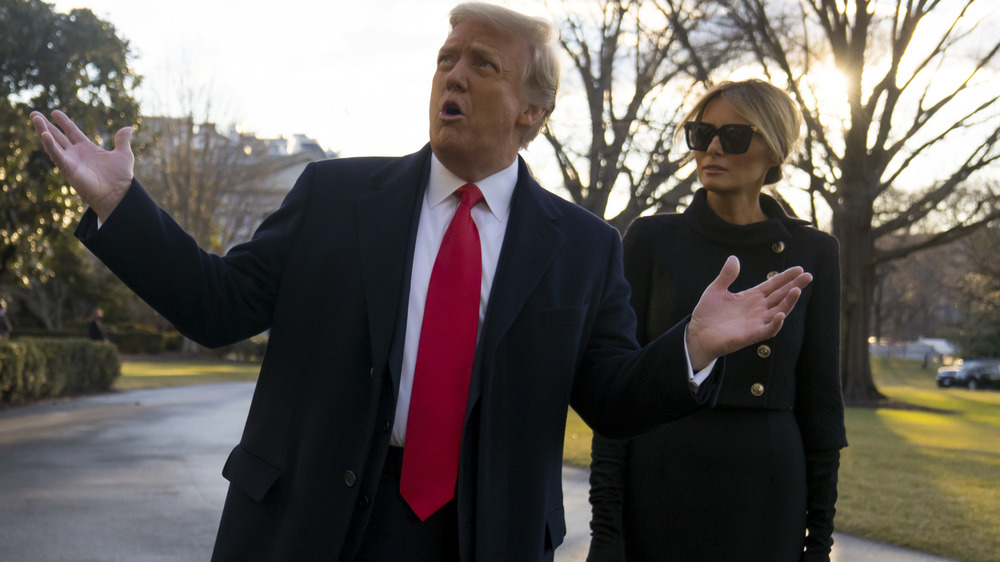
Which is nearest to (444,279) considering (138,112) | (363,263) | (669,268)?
(363,263)

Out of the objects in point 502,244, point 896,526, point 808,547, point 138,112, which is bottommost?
point 896,526

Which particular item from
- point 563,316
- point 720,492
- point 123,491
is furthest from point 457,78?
point 123,491

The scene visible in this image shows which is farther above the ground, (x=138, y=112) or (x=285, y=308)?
(x=138, y=112)

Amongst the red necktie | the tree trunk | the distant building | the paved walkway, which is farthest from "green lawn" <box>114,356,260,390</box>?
the red necktie

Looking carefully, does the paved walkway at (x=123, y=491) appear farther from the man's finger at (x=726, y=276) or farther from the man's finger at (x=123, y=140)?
the man's finger at (x=123, y=140)

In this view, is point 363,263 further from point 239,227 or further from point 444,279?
point 239,227

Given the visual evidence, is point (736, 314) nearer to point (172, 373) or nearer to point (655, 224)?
point (655, 224)

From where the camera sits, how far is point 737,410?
3.18 m

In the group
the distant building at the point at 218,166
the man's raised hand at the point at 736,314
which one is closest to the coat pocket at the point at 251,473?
the man's raised hand at the point at 736,314

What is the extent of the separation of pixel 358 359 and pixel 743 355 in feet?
4.44

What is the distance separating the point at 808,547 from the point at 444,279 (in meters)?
1.53

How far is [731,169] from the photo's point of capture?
345 centimetres

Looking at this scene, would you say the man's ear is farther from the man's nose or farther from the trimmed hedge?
the trimmed hedge

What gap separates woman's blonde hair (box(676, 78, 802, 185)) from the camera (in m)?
3.41
